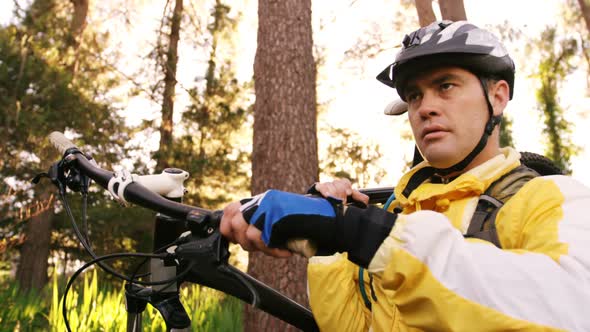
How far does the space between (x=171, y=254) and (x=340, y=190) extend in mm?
629

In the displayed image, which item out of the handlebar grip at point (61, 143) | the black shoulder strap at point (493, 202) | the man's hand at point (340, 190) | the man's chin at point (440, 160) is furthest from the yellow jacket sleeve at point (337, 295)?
the handlebar grip at point (61, 143)

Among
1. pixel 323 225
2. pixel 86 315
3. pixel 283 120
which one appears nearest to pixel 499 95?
pixel 323 225

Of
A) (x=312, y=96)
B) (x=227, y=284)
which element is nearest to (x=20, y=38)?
(x=312, y=96)

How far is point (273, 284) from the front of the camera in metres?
4.51

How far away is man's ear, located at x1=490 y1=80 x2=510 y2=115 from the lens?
2104 millimetres

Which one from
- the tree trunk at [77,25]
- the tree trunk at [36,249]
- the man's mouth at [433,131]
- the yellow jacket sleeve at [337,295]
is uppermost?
the tree trunk at [77,25]

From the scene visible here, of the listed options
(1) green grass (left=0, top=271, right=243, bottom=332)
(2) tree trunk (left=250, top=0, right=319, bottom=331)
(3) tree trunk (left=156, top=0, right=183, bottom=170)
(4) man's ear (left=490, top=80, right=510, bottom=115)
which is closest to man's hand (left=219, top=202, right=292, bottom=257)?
(4) man's ear (left=490, top=80, right=510, bottom=115)

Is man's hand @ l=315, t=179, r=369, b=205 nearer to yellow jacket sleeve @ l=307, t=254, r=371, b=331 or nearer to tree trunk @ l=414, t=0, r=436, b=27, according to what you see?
yellow jacket sleeve @ l=307, t=254, r=371, b=331

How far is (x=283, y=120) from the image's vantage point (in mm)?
4887

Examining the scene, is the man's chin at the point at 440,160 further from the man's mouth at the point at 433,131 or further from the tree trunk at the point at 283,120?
the tree trunk at the point at 283,120

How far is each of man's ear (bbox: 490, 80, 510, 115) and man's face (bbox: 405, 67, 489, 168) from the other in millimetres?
93

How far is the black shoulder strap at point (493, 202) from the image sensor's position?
1.62 metres

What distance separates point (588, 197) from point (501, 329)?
552mm

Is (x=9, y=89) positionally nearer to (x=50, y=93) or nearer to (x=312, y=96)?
(x=50, y=93)
